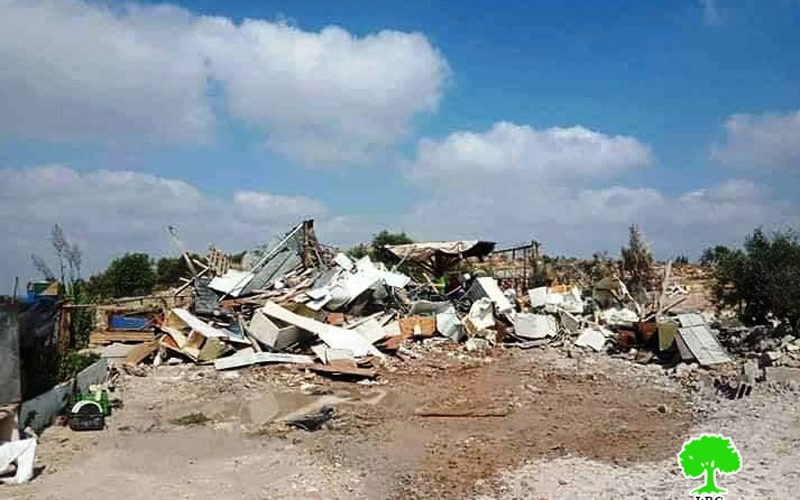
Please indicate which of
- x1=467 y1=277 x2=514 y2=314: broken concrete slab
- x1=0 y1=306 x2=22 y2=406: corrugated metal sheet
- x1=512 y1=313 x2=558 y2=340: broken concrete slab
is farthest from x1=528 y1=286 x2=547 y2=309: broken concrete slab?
x1=0 y1=306 x2=22 y2=406: corrugated metal sheet

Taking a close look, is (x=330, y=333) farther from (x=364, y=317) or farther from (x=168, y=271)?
(x=168, y=271)

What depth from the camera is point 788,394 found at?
9.85 meters

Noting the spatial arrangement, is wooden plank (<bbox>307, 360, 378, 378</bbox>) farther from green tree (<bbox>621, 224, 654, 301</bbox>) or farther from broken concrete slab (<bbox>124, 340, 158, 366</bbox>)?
green tree (<bbox>621, 224, 654, 301</bbox>)

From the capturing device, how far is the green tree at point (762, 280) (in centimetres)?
1474

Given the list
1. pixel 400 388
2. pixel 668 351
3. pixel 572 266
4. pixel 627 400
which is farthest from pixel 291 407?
pixel 572 266

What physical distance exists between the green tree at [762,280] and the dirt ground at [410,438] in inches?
149

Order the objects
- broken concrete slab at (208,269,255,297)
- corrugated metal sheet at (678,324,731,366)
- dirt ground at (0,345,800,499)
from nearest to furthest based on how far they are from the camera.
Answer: dirt ground at (0,345,800,499)
corrugated metal sheet at (678,324,731,366)
broken concrete slab at (208,269,255,297)

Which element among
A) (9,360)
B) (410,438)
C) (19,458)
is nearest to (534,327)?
(410,438)

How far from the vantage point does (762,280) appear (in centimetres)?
1566

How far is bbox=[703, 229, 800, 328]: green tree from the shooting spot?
1474 cm

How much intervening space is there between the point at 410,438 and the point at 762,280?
10.8 m

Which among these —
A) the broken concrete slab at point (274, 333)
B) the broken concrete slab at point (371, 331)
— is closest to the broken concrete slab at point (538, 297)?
the broken concrete slab at point (371, 331)

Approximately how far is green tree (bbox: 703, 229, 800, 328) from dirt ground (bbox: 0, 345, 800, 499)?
3.80 metres

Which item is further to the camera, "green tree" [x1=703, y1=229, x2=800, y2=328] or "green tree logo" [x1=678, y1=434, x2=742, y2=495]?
"green tree" [x1=703, y1=229, x2=800, y2=328]
